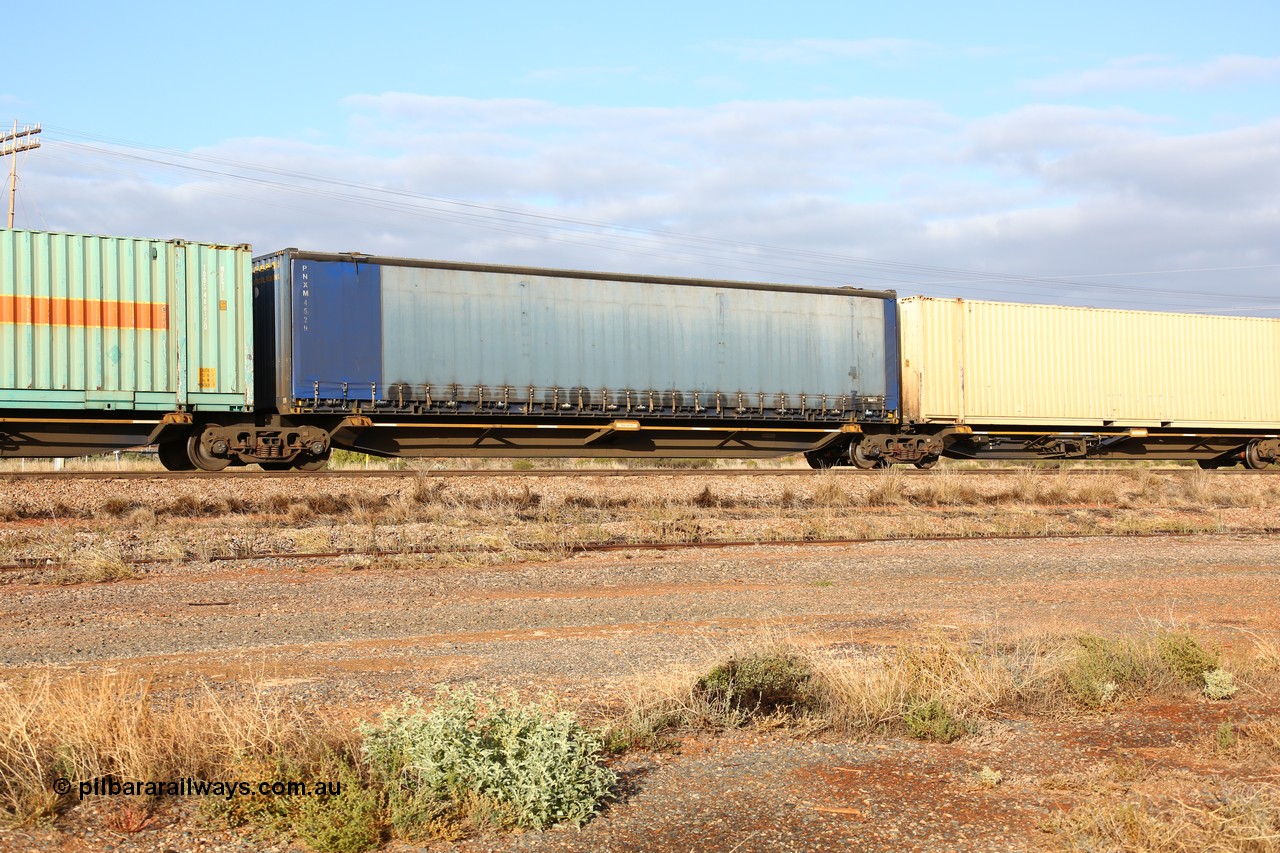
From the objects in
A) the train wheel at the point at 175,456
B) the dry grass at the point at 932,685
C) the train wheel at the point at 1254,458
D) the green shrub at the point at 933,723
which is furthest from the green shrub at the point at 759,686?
the train wheel at the point at 1254,458

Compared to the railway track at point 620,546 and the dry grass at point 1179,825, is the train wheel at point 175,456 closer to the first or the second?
the railway track at point 620,546

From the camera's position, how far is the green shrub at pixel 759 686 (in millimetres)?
5902

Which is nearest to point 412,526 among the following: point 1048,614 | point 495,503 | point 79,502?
point 495,503

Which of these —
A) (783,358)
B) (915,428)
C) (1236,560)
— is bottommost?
(1236,560)

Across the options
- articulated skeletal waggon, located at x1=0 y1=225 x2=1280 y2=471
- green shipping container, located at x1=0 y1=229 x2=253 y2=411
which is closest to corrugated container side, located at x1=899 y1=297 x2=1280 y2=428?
articulated skeletal waggon, located at x1=0 y1=225 x2=1280 y2=471

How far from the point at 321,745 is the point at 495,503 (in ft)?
40.8

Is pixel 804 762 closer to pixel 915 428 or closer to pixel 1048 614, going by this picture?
pixel 1048 614

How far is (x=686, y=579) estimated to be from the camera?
11.4 metres

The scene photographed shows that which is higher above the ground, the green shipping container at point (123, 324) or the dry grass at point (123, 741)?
the green shipping container at point (123, 324)

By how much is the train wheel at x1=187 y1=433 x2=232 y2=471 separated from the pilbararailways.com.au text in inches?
555

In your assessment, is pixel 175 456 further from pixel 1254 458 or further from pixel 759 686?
pixel 1254 458

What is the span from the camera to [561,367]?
19.9m

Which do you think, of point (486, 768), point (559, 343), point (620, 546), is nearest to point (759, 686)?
point (486, 768)

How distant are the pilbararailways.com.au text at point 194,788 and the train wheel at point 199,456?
46.3 feet
